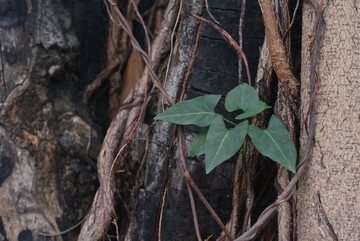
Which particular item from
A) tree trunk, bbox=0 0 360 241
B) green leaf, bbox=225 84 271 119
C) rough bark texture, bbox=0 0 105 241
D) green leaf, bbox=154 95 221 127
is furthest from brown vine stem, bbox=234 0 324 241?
rough bark texture, bbox=0 0 105 241

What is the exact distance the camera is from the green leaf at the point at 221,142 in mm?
1189

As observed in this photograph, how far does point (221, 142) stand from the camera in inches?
47.6

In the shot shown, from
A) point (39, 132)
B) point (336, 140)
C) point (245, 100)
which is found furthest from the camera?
point (39, 132)

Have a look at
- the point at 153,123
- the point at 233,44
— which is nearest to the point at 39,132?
the point at 153,123

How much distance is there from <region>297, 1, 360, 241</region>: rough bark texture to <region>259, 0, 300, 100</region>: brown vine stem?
86mm

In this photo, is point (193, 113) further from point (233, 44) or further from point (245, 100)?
point (233, 44)

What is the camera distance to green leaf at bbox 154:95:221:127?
1.28m

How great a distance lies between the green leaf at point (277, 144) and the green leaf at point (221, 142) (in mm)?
26

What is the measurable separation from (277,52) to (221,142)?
25cm

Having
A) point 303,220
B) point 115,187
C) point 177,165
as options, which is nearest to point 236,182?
point 177,165

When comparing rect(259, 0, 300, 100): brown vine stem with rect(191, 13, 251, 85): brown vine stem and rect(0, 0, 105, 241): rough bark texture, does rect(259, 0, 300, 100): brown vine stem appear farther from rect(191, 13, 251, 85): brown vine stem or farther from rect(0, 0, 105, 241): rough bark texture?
rect(0, 0, 105, 241): rough bark texture

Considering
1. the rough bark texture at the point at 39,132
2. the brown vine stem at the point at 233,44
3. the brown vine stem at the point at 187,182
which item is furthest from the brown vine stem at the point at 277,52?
the rough bark texture at the point at 39,132

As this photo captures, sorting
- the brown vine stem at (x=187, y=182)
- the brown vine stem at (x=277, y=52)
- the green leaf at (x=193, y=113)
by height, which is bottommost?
the brown vine stem at (x=187, y=182)

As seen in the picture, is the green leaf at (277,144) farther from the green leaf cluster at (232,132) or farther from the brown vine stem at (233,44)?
the brown vine stem at (233,44)
